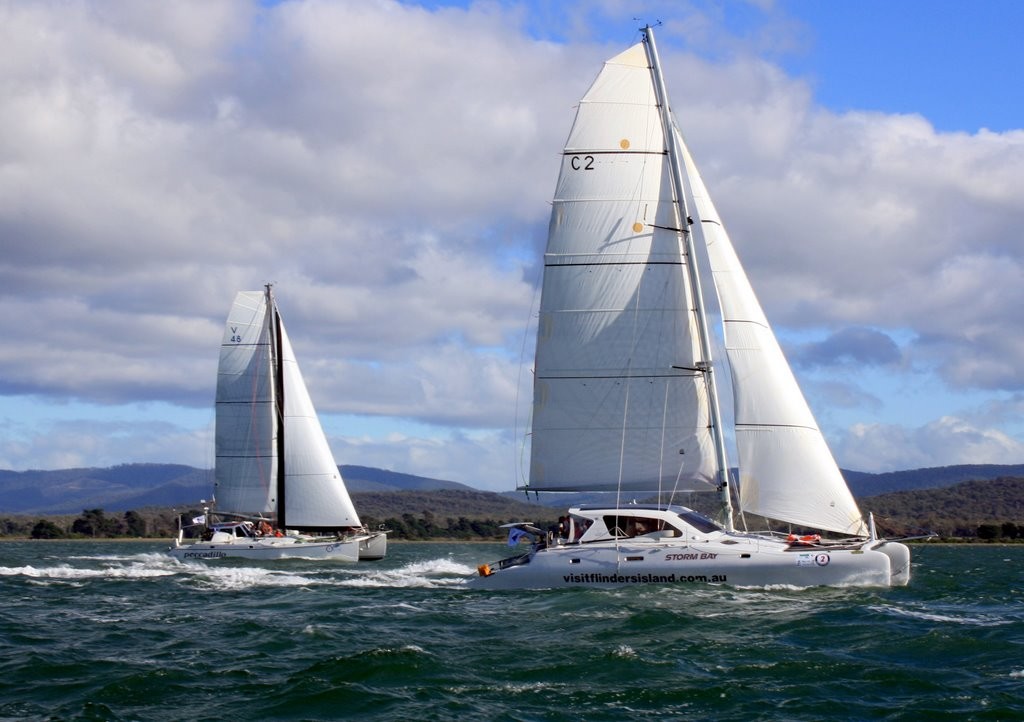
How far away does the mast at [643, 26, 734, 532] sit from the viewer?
34094 mm

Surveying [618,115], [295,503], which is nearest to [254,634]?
[618,115]

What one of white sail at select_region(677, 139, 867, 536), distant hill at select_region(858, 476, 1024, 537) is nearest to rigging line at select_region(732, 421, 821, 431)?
white sail at select_region(677, 139, 867, 536)

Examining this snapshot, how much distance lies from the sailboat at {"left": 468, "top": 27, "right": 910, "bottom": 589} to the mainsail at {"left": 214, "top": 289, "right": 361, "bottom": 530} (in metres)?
26.7

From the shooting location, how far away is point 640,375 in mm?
34500

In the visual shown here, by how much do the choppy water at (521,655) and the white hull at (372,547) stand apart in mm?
21876

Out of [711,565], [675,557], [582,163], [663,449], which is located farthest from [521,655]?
[582,163]

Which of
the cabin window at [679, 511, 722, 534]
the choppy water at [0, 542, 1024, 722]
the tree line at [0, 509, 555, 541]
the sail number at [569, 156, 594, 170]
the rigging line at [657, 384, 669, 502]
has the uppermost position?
the sail number at [569, 156, 594, 170]

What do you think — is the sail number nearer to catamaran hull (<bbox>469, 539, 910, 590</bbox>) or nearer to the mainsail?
catamaran hull (<bbox>469, 539, 910, 590</bbox>)

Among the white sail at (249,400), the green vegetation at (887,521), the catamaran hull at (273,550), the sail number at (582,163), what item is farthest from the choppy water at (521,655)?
the green vegetation at (887,521)

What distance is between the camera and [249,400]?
61250 millimetres

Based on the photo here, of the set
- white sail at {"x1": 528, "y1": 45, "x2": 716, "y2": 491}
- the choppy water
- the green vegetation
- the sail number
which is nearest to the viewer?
the choppy water

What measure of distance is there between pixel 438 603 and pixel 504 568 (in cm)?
269

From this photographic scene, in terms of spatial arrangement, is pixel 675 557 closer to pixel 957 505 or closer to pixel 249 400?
pixel 249 400

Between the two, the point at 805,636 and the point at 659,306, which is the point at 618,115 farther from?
the point at 805,636
